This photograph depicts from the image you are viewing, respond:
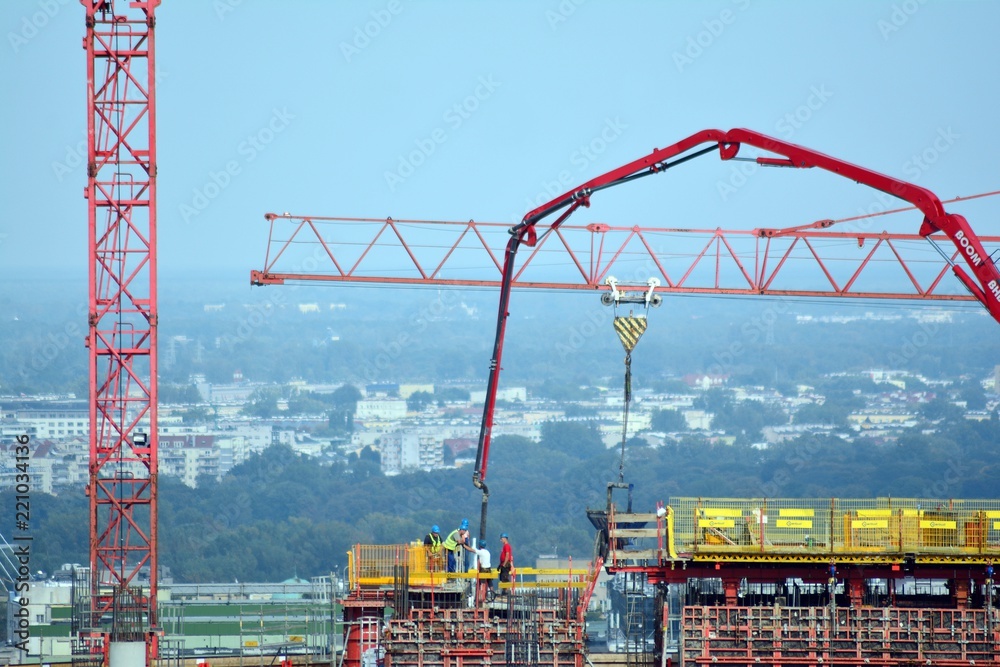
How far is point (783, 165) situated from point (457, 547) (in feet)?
43.2

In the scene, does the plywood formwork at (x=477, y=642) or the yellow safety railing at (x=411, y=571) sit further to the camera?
the yellow safety railing at (x=411, y=571)

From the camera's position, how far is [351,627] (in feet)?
148

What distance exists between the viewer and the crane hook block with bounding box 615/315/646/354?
46.0m

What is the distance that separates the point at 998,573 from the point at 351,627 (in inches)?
675

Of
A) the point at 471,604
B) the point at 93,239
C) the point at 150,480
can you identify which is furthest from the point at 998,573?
the point at 93,239

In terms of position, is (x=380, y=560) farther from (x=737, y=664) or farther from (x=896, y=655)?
(x=896, y=655)

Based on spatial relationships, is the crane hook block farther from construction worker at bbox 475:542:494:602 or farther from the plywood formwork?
the plywood formwork

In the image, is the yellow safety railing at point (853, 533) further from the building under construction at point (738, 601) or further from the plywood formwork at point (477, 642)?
the plywood formwork at point (477, 642)

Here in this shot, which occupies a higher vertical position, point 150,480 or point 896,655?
point 150,480

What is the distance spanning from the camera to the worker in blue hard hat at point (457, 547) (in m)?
44.0

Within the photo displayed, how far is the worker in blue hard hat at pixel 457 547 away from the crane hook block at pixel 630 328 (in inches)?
261

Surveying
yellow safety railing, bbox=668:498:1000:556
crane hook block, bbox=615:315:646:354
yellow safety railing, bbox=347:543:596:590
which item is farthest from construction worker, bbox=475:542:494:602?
crane hook block, bbox=615:315:646:354

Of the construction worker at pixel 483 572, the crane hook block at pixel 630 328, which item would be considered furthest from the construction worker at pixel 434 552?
the crane hook block at pixel 630 328

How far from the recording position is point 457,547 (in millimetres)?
44281
